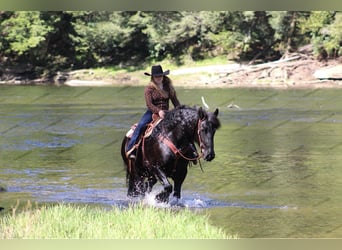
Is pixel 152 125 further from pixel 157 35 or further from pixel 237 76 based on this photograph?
pixel 237 76

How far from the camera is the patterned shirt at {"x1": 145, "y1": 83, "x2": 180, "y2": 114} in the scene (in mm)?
9523

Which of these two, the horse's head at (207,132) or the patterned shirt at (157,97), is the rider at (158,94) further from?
the horse's head at (207,132)

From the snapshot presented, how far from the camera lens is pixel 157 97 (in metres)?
9.58

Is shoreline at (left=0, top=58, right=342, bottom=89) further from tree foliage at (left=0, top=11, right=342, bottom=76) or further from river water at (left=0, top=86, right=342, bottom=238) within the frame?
river water at (left=0, top=86, right=342, bottom=238)

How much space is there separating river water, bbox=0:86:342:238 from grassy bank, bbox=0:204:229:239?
112cm

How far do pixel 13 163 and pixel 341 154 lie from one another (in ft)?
19.3

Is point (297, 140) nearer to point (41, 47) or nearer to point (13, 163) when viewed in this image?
point (13, 163)

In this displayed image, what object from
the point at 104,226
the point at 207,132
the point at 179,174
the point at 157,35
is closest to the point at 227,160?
the point at 179,174

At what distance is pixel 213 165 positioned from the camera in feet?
46.1

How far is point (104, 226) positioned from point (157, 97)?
2605 millimetres

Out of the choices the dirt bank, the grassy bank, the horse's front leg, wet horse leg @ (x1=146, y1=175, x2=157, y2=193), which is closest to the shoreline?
the dirt bank

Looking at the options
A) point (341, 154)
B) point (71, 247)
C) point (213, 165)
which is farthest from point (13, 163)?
point (71, 247)

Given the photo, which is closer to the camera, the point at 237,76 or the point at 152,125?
the point at 152,125

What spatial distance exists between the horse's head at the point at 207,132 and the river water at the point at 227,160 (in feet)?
2.47
